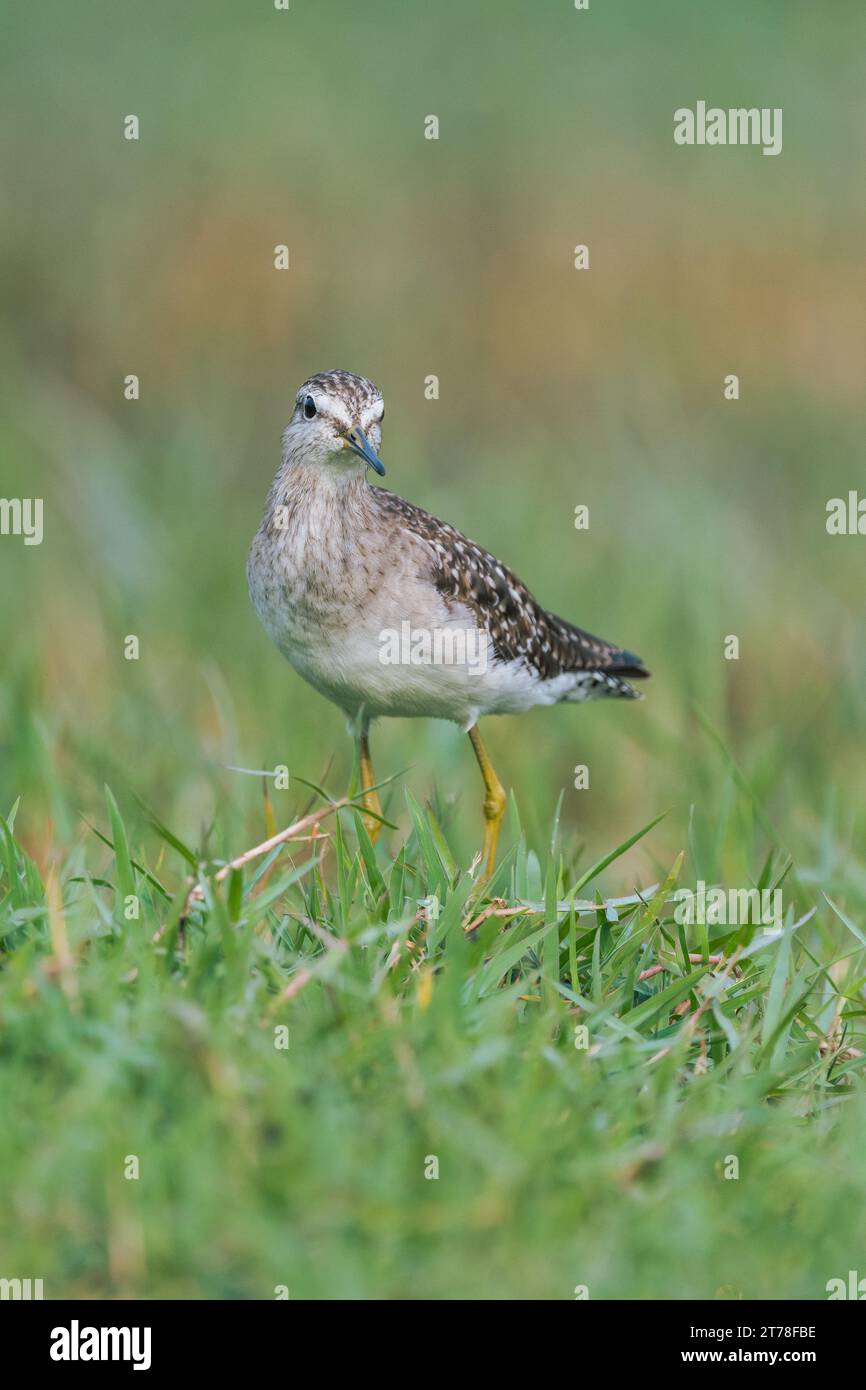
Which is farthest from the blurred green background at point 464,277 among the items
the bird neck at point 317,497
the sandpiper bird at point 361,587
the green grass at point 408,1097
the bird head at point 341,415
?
the green grass at point 408,1097

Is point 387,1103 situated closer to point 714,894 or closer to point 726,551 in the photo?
point 714,894

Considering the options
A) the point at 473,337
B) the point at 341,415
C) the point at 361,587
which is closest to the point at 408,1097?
the point at 361,587

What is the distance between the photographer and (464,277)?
→ 13961 millimetres

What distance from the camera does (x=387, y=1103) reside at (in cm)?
412

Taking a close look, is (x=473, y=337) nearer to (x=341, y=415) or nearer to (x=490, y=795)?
(x=490, y=795)

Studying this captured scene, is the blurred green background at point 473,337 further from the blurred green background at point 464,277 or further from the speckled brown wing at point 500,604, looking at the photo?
the speckled brown wing at point 500,604

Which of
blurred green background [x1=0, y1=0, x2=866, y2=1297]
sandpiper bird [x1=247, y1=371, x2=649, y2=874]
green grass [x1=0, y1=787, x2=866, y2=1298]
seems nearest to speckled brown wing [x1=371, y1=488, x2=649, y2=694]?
sandpiper bird [x1=247, y1=371, x2=649, y2=874]

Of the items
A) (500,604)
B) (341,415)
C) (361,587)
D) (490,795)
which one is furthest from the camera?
(490,795)

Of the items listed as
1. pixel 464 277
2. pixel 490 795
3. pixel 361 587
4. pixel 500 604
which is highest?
pixel 464 277

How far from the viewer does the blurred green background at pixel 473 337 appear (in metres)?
10.1

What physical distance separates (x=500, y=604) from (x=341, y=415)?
1.40m

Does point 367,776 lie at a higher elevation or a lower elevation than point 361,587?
lower

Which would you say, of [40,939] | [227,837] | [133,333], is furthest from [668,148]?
→ [40,939]

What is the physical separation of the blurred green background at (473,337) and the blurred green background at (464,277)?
1.2 inches
